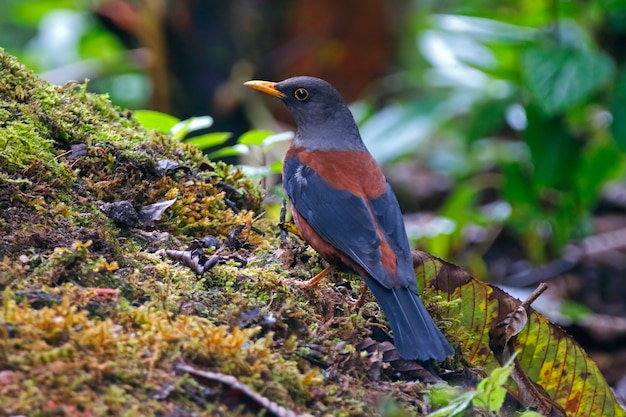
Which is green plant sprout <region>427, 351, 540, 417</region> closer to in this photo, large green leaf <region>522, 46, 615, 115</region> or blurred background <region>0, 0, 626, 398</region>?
blurred background <region>0, 0, 626, 398</region>

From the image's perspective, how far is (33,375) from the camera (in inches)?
84.8

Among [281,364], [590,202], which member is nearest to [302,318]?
[281,364]

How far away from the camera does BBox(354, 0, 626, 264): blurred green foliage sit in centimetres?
584

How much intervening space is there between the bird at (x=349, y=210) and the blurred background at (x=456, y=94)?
12.7 inches

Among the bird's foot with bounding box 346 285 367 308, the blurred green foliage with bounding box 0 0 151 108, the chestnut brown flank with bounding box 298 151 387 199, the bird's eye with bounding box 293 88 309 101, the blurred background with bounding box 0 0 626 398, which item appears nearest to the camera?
the bird's foot with bounding box 346 285 367 308

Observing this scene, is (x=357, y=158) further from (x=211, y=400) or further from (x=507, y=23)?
(x=507, y=23)

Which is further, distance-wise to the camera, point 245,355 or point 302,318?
point 302,318

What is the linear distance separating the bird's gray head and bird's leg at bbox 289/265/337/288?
52.2 inches

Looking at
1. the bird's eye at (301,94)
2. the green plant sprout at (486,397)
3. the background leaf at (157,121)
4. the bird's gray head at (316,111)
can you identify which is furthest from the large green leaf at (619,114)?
the green plant sprout at (486,397)

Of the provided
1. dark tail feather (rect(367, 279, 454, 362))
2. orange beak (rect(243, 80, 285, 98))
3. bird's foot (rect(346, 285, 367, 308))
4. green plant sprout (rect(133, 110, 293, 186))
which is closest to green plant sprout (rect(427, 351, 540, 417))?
dark tail feather (rect(367, 279, 454, 362))

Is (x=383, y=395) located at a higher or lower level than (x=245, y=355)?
lower

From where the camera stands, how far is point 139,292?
274 centimetres

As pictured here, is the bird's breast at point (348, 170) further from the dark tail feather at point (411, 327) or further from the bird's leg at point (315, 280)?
the dark tail feather at point (411, 327)

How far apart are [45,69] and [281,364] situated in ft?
27.6
